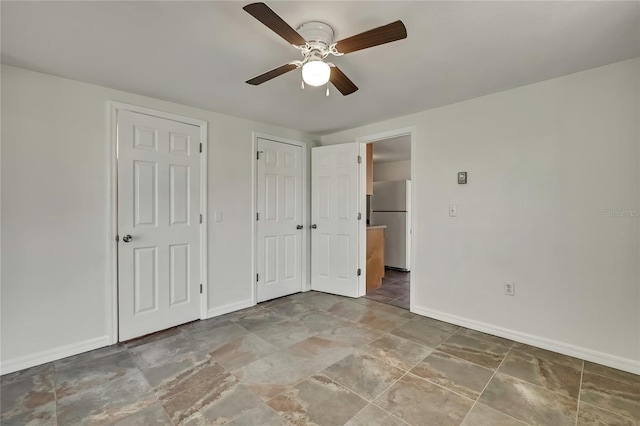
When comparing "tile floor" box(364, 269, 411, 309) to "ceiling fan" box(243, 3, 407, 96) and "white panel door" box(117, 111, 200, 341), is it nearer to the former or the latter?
"white panel door" box(117, 111, 200, 341)

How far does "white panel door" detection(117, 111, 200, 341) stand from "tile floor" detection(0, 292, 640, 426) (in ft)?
0.99

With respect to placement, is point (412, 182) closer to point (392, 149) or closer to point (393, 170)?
point (392, 149)

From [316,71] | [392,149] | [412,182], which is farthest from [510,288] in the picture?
[392,149]

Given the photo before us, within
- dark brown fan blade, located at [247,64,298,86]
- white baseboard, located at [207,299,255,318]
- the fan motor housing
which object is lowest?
white baseboard, located at [207,299,255,318]

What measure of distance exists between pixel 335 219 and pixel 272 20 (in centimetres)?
274

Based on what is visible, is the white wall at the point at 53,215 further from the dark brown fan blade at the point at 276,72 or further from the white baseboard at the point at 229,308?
the dark brown fan blade at the point at 276,72

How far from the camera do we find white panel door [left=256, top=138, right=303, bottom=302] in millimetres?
3559

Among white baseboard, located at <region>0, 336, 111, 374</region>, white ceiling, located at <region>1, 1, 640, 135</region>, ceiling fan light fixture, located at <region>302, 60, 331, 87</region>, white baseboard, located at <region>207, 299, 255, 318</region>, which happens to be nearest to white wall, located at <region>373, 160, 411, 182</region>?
white ceiling, located at <region>1, 1, 640, 135</region>

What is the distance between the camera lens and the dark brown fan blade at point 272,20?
1.21m

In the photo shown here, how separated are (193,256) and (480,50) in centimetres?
300

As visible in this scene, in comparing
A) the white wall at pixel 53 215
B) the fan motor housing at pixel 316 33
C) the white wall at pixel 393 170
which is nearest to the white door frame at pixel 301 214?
the white wall at pixel 53 215

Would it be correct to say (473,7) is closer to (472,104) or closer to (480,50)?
(480,50)

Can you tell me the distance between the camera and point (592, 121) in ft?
7.18

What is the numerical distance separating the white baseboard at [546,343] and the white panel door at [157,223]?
2.57 m
